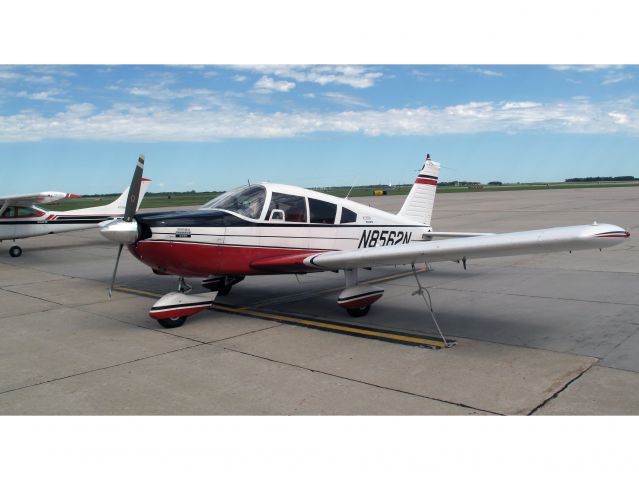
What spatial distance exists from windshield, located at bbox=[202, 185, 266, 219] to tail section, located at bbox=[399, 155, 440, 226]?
12.5ft

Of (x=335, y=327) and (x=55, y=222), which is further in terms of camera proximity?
(x=55, y=222)

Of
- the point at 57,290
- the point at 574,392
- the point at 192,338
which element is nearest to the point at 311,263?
the point at 192,338

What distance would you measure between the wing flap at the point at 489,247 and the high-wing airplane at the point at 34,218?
35.0 feet

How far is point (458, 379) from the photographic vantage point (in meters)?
4.84

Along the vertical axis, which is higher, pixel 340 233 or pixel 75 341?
pixel 340 233

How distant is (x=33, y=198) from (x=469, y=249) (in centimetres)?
1528

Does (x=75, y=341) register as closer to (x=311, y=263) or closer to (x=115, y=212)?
(x=311, y=263)

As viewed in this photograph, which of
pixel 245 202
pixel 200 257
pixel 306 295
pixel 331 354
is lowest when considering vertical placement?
pixel 306 295

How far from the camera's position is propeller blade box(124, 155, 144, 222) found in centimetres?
686

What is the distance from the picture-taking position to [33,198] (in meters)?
16.3

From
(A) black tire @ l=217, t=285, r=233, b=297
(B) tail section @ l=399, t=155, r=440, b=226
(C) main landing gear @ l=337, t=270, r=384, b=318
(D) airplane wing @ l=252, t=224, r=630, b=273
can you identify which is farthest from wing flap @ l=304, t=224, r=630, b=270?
(B) tail section @ l=399, t=155, r=440, b=226

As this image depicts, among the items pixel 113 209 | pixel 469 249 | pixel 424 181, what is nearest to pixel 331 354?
pixel 469 249

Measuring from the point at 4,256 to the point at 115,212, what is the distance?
4149mm

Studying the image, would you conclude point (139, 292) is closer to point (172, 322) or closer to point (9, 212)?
point (172, 322)
